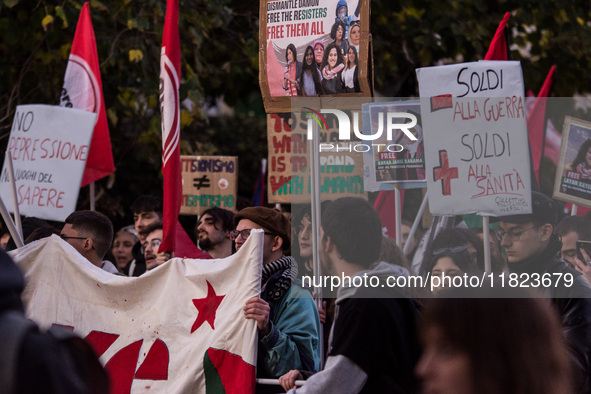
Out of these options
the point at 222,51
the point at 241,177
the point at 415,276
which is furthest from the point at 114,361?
the point at 241,177

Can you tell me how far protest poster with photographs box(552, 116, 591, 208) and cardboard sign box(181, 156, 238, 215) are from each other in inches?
136

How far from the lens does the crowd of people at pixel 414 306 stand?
1.50 m

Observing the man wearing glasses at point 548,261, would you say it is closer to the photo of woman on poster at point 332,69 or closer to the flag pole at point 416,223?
the flag pole at point 416,223

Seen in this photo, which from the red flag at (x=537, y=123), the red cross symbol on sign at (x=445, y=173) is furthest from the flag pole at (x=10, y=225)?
the red flag at (x=537, y=123)

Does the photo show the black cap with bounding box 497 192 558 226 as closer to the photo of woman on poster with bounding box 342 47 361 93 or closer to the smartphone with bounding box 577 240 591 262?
the smartphone with bounding box 577 240 591 262

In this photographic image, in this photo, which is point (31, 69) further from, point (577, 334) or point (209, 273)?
point (577, 334)

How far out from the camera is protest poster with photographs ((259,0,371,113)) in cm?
375

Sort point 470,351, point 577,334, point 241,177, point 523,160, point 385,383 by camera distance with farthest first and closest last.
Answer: point 241,177, point 523,160, point 577,334, point 385,383, point 470,351

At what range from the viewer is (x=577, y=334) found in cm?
285

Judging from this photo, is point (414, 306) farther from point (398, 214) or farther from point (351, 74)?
point (351, 74)

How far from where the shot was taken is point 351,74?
12.3 feet

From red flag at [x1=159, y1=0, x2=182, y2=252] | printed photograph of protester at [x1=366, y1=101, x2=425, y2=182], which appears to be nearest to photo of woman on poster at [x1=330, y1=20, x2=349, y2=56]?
printed photograph of protester at [x1=366, y1=101, x2=425, y2=182]

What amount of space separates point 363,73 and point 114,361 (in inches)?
76.2

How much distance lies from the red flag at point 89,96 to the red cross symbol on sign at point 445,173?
3037mm
